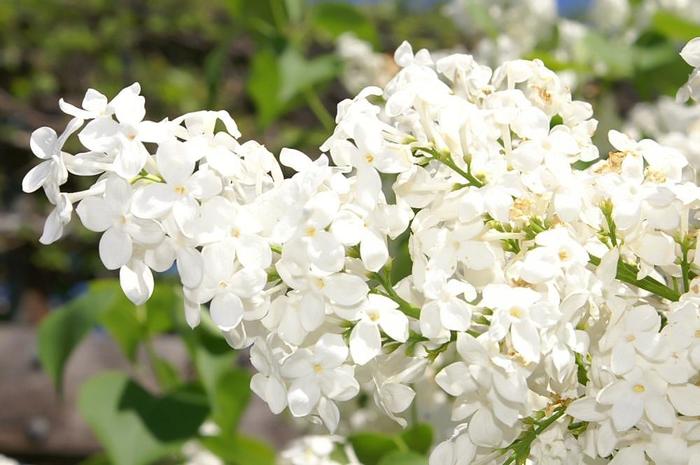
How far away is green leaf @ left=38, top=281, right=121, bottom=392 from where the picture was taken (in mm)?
827

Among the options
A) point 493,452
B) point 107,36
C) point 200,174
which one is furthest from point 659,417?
point 107,36

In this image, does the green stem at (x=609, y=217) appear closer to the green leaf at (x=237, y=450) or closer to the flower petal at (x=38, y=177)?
the flower petal at (x=38, y=177)

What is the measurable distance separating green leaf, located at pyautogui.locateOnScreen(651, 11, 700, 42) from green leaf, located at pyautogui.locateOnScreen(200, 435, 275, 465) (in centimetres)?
57

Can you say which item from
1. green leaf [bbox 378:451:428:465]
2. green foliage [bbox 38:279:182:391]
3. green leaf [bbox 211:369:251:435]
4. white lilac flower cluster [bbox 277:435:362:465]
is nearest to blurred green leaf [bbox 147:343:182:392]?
green foliage [bbox 38:279:182:391]

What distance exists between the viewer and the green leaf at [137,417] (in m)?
0.80

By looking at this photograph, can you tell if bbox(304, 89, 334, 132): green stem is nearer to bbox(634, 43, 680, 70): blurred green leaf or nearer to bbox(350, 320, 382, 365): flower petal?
bbox(634, 43, 680, 70): blurred green leaf

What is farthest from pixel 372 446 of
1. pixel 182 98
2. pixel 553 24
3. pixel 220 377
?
pixel 182 98

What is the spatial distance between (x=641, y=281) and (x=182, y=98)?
2819 millimetres

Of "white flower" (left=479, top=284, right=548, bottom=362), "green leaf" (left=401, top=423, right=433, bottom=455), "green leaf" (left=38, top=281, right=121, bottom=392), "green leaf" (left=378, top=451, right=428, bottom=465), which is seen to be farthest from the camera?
"green leaf" (left=38, top=281, right=121, bottom=392)

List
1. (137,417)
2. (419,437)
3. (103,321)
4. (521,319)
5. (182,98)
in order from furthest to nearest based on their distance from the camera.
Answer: (182,98), (103,321), (137,417), (419,437), (521,319)

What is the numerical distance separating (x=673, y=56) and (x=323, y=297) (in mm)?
772

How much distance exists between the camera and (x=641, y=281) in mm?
438

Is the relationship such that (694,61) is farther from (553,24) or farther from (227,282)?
(553,24)

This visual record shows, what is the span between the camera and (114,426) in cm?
81
